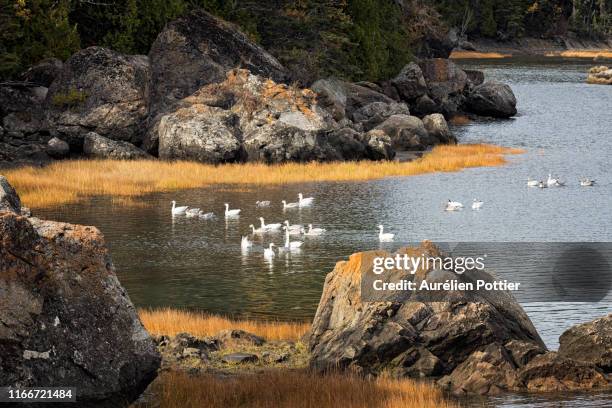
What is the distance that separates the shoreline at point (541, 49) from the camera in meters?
174

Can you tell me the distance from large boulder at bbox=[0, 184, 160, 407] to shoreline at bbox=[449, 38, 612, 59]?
157 meters

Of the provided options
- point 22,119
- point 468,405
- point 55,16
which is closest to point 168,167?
point 22,119

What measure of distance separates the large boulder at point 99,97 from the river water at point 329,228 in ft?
35.5

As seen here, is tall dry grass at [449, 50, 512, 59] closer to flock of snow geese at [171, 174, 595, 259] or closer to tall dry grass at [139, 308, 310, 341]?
flock of snow geese at [171, 174, 595, 259]

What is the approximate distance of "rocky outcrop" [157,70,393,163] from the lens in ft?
163

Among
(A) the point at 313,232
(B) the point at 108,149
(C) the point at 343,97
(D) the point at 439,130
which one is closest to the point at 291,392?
(A) the point at 313,232

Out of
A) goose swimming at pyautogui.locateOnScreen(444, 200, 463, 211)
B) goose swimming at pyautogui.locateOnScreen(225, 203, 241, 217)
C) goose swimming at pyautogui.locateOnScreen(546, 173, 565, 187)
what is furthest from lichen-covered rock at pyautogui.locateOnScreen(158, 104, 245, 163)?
goose swimming at pyautogui.locateOnScreen(444, 200, 463, 211)

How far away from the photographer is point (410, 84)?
3142 inches

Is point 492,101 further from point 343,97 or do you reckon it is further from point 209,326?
point 209,326

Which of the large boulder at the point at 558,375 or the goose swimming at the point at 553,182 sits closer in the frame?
the large boulder at the point at 558,375

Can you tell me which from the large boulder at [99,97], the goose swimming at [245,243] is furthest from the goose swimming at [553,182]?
the large boulder at [99,97]

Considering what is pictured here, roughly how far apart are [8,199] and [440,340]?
664 cm

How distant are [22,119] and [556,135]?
3110 centimetres

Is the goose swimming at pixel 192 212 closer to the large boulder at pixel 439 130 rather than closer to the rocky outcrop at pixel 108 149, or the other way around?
the rocky outcrop at pixel 108 149
